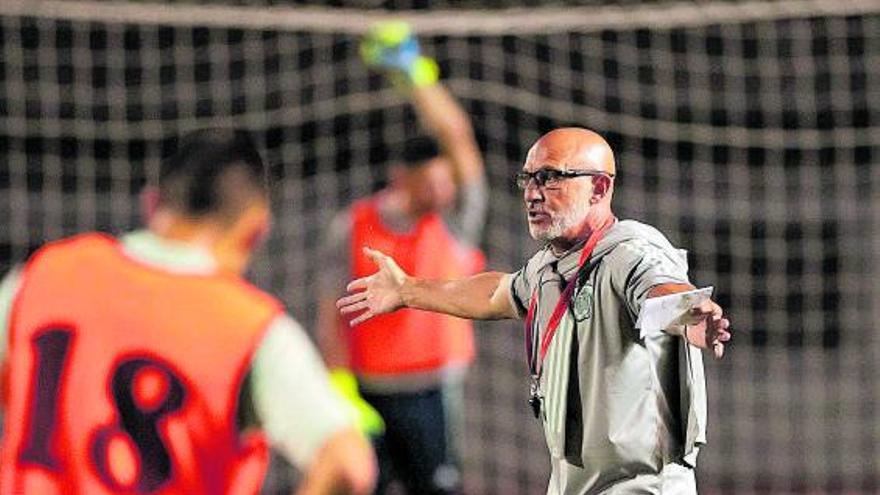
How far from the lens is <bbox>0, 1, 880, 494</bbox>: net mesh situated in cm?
1191

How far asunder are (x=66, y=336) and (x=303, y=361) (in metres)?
0.46

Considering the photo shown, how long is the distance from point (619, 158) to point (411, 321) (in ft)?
15.4

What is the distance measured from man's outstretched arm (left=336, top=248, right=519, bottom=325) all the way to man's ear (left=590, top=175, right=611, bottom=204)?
1.57 ft

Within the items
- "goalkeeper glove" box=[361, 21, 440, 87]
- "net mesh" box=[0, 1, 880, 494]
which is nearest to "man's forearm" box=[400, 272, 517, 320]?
"goalkeeper glove" box=[361, 21, 440, 87]

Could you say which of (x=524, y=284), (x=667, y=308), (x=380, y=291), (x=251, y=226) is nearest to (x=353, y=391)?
(x=380, y=291)

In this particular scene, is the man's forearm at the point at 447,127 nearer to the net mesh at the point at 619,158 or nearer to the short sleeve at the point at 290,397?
the short sleeve at the point at 290,397

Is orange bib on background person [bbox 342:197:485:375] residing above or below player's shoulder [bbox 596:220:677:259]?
below

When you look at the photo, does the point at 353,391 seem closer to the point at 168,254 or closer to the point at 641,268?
the point at 641,268

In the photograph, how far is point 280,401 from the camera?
3.32 m

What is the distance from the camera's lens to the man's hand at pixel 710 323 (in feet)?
11.1

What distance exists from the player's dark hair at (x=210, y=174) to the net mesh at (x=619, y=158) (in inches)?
311

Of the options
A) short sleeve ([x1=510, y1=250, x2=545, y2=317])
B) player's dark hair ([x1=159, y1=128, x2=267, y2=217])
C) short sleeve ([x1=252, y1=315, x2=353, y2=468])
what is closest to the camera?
short sleeve ([x1=252, y1=315, x2=353, y2=468])

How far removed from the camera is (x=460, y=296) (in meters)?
4.35

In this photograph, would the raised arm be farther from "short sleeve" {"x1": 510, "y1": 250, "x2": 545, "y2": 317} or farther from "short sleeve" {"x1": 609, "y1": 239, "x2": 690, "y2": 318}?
"short sleeve" {"x1": 609, "y1": 239, "x2": 690, "y2": 318}
